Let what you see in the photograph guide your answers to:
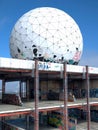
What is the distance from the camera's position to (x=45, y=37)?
35.6 metres

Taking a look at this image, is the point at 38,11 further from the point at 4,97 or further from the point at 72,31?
the point at 4,97

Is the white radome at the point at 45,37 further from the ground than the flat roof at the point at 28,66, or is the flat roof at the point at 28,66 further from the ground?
the white radome at the point at 45,37

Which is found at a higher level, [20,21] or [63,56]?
[20,21]

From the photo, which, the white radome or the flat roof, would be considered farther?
the white radome

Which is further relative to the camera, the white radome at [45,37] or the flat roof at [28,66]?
the white radome at [45,37]

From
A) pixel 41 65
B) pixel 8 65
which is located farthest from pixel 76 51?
pixel 8 65

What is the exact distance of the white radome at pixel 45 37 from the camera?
117 feet

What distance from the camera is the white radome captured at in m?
35.7

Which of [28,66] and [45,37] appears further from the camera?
[45,37]

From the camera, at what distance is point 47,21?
119ft

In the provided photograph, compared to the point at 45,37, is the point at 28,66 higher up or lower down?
lower down

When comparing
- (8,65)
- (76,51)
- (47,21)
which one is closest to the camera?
Result: (8,65)

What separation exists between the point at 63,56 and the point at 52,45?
103 inches

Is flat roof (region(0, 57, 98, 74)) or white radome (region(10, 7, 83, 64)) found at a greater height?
white radome (region(10, 7, 83, 64))
